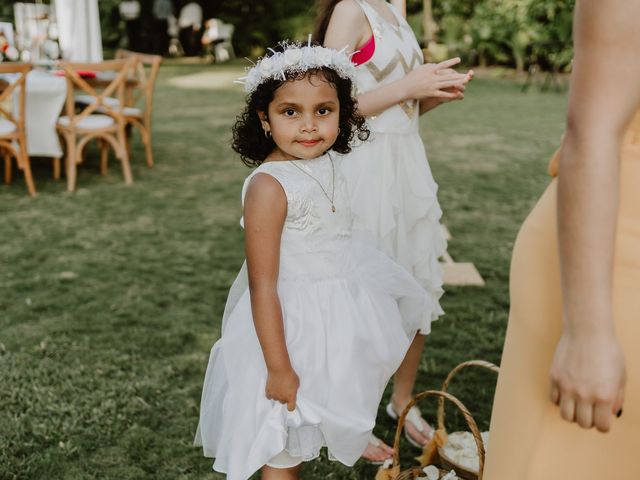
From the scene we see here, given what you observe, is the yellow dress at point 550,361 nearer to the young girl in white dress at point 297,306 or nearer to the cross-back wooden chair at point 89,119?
the young girl in white dress at point 297,306

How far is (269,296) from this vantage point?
1725 mm

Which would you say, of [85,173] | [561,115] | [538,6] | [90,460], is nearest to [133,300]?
[90,460]

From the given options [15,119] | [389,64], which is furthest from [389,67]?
[15,119]

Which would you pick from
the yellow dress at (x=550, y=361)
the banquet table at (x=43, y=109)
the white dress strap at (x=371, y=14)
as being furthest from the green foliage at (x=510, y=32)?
the yellow dress at (x=550, y=361)

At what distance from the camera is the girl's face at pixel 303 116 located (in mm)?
1819

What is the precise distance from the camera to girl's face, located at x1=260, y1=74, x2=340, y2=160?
1819mm

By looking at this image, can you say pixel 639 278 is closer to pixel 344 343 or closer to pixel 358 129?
pixel 344 343

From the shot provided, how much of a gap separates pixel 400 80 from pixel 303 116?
24.0 inches

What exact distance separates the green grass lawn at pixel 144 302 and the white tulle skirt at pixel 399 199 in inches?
20.8

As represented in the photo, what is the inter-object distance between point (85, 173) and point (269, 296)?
6.07 meters

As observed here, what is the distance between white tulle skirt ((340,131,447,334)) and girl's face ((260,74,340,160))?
0.57 m

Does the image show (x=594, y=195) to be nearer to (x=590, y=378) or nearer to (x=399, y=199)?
(x=590, y=378)

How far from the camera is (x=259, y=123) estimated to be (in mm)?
1940

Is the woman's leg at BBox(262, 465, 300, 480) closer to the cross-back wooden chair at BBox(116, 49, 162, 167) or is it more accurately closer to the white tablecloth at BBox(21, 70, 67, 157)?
the white tablecloth at BBox(21, 70, 67, 157)
